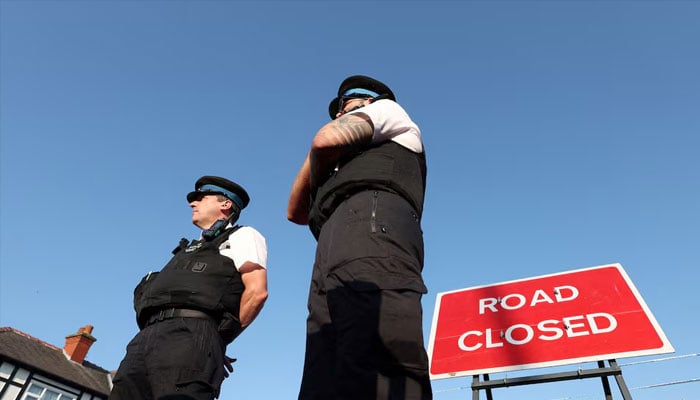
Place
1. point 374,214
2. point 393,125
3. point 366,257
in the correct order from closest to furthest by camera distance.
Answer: point 366,257, point 374,214, point 393,125

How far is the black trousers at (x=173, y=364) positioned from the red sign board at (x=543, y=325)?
3.63 metres

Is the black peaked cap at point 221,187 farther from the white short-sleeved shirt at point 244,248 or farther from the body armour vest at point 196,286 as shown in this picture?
the body armour vest at point 196,286

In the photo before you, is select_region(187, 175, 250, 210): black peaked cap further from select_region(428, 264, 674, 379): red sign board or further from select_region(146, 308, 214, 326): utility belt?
select_region(428, 264, 674, 379): red sign board

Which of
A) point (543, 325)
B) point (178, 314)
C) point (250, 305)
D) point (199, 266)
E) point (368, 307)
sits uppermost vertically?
point (543, 325)

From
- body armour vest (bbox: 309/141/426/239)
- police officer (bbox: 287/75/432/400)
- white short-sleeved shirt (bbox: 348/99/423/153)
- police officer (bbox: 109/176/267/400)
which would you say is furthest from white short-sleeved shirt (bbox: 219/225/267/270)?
white short-sleeved shirt (bbox: 348/99/423/153)

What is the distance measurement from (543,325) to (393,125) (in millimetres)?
4428

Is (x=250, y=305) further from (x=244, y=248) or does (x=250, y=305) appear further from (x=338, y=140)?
(x=338, y=140)

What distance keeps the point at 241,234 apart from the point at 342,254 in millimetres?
1980

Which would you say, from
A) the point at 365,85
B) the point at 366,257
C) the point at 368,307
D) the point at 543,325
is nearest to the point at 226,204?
the point at 365,85

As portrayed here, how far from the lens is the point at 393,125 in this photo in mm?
2131

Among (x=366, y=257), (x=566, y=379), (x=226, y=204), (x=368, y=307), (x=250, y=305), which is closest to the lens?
(x=368, y=307)

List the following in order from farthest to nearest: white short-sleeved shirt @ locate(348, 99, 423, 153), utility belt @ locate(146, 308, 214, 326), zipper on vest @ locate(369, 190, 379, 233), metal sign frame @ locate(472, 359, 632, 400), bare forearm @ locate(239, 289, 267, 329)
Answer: metal sign frame @ locate(472, 359, 632, 400)
bare forearm @ locate(239, 289, 267, 329)
utility belt @ locate(146, 308, 214, 326)
white short-sleeved shirt @ locate(348, 99, 423, 153)
zipper on vest @ locate(369, 190, 379, 233)

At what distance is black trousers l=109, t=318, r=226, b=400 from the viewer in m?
2.52

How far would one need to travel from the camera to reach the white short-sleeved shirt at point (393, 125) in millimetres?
2088
